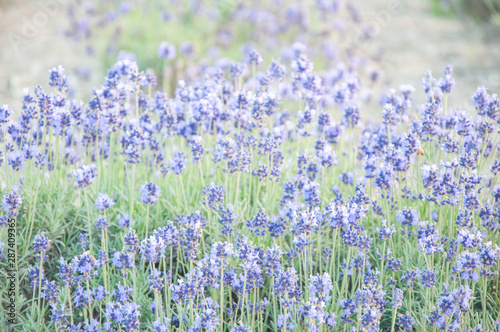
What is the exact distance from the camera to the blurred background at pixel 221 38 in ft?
21.9

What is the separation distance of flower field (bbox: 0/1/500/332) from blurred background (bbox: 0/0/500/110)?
291 centimetres

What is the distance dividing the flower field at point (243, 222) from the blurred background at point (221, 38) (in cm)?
291

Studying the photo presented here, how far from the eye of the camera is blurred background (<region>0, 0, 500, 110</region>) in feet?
21.9

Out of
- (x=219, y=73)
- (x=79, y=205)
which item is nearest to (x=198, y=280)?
(x=79, y=205)

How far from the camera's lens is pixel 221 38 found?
272 inches

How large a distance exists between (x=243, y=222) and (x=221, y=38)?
4.45 metres

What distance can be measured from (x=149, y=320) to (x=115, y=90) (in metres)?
1.33

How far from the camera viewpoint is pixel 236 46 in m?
7.14
